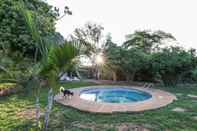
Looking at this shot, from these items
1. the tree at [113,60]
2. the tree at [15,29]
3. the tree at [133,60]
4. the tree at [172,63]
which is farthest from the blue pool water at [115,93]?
the tree at [15,29]

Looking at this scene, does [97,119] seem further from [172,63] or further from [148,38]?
[148,38]

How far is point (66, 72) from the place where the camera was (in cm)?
471

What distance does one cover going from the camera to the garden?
4406mm

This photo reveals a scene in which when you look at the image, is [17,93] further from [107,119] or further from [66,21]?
→ [66,21]

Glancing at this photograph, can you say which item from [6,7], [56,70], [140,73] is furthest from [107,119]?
[140,73]

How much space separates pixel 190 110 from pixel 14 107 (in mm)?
7669

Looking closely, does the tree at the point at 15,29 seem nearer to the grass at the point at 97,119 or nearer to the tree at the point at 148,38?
the grass at the point at 97,119

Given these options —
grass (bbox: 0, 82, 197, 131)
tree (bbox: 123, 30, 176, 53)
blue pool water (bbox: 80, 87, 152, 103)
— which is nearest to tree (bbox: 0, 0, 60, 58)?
grass (bbox: 0, 82, 197, 131)

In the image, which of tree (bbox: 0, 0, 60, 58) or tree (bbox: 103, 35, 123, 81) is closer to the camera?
tree (bbox: 0, 0, 60, 58)

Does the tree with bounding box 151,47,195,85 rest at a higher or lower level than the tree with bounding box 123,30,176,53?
lower

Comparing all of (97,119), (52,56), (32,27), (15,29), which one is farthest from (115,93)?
(32,27)

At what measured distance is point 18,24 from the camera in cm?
1014

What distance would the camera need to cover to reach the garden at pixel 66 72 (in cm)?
441

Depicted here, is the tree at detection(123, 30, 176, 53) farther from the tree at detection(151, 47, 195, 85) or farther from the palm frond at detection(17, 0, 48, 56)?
the palm frond at detection(17, 0, 48, 56)
